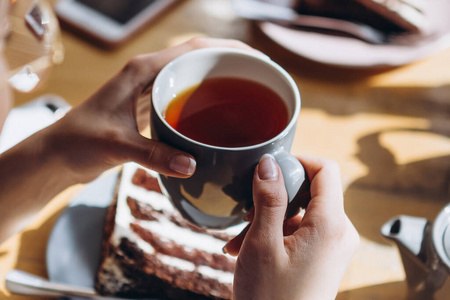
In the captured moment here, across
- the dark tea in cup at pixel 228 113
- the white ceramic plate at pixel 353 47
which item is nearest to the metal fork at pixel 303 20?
the white ceramic plate at pixel 353 47

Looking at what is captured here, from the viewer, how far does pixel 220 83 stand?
59 cm

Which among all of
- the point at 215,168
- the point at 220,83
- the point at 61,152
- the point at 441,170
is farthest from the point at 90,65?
the point at 441,170

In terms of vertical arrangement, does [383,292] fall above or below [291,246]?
below

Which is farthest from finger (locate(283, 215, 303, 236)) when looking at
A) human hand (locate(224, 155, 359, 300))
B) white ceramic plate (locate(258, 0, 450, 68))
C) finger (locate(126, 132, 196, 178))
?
white ceramic plate (locate(258, 0, 450, 68))

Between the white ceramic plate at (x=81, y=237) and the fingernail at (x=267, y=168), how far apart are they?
29 centimetres

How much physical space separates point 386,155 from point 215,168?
403 millimetres

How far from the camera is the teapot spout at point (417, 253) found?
0.53 meters

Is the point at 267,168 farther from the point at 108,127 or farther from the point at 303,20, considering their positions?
the point at 303,20

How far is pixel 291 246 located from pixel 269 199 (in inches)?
2.6

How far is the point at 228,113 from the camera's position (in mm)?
580

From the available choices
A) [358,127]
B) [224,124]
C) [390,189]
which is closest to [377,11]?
[358,127]

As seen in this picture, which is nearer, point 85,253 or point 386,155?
point 85,253

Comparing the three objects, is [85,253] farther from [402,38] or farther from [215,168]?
[402,38]

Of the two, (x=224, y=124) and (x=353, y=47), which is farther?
(x=353, y=47)
